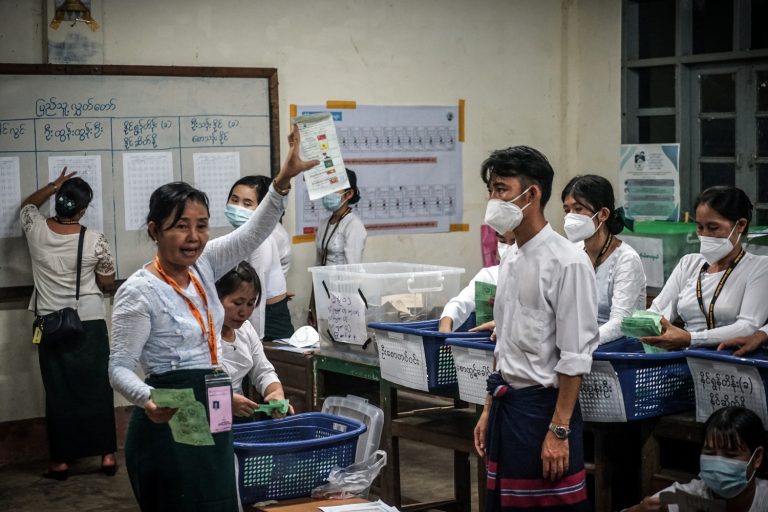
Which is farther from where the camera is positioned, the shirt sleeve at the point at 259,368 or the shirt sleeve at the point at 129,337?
the shirt sleeve at the point at 259,368

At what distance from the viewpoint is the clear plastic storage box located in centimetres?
516

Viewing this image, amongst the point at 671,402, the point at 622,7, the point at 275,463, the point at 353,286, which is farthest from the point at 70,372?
the point at 622,7

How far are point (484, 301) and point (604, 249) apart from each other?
0.52m

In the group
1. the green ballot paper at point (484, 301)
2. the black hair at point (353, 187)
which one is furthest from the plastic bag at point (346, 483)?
the black hair at point (353, 187)

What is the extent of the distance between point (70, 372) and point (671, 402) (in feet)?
11.2

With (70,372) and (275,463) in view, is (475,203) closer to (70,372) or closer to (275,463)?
(70,372)

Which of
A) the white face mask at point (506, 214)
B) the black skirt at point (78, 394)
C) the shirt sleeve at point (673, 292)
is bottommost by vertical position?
the black skirt at point (78, 394)

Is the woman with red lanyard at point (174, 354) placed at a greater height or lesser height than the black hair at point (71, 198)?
lesser

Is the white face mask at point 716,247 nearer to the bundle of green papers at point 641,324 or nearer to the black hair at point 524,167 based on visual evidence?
the bundle of green papers at point 641,324

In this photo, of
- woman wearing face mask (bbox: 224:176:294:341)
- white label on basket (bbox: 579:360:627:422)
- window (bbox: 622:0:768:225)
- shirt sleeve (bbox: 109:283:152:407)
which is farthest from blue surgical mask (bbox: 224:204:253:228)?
window (bbox: 622:0:768:225)

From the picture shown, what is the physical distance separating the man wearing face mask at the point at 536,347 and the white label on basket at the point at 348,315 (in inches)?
64.8

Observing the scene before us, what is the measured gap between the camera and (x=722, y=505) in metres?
3.79

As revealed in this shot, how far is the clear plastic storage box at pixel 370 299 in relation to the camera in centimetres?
516

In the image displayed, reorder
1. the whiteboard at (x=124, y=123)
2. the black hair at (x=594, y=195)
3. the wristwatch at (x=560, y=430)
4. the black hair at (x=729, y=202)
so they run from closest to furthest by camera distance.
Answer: the wristwatch at (x=560, y=430) → the black hair at (x=729, y=202) → the black hair at (x=594, y=195) → the whiteboard at (x=124, y=123)
